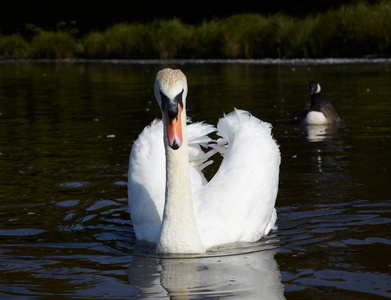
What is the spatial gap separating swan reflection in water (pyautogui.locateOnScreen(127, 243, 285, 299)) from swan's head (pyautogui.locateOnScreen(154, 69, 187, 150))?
884 mm

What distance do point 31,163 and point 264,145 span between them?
158 inches

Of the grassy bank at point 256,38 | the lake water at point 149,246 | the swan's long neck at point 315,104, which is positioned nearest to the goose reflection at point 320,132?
the lake water at point 149,246

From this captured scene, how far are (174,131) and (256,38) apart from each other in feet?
92.2

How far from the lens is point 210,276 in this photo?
504 cm

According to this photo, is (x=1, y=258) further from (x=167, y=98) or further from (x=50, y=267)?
(x=167, y=98)

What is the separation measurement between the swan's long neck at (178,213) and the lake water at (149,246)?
105 mm

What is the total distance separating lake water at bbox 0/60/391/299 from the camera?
4.91m

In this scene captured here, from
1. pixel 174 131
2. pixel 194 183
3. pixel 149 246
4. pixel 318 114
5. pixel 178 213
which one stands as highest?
pixel 174 131

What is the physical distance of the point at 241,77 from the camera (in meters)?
23.2

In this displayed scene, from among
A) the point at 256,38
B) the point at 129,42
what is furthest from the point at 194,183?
the point at 129,42

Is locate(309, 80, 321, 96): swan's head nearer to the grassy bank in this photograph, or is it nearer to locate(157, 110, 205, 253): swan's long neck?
locate(157, 110, 205, 253): swan's long neck

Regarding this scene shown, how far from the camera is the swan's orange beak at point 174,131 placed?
16.6 ft

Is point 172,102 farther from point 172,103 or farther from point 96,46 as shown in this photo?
point 96,46

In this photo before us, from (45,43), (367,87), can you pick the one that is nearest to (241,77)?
(367,87)
